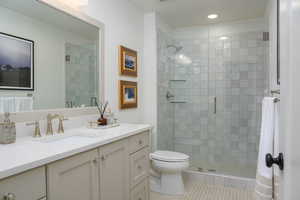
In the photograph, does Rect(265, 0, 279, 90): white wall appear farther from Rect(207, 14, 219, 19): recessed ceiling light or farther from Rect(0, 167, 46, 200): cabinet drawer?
Rect(0, 167, 46, 200): cabinet drawer

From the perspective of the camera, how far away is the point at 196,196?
7.96 feet

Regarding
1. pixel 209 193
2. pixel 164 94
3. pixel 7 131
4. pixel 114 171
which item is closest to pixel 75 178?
pixel 114 171

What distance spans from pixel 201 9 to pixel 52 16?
6.39ft

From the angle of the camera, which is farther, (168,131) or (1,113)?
(168,131)

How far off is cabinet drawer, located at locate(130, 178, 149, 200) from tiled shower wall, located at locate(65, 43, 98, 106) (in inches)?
35.4

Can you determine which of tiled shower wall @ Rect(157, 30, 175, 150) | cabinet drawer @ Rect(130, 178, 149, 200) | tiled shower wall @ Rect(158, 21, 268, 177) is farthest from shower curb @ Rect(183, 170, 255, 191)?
cabinet drawer @ Rect(130, 178, 149, 200)

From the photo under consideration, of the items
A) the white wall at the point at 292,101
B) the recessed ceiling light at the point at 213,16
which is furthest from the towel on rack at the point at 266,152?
the recessed ceiling light at the point at 213,16

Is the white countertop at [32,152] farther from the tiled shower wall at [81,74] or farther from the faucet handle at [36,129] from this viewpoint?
the tiled shower wall at [81,74]

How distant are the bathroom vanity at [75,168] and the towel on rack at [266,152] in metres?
0.97

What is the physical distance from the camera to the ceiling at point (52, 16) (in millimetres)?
1438

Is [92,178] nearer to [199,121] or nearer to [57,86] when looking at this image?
[57,86]

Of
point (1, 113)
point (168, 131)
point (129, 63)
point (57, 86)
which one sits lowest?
point (168, 131)

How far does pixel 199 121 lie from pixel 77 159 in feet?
8.79

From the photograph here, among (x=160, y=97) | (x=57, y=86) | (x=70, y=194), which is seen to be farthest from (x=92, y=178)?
(x=160, y=97)
